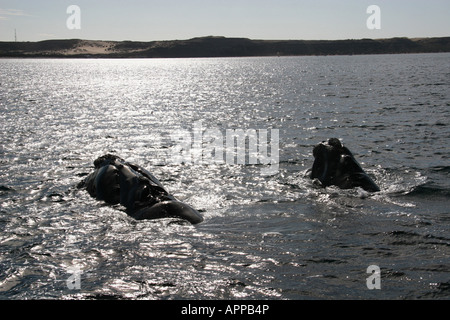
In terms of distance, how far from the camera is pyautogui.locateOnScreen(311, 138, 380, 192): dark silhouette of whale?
53.9 feet

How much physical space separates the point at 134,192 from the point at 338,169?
22.0 feet

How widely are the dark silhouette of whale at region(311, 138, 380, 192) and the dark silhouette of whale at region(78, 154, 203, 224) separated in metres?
5.24

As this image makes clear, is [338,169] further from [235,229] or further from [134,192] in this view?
[134,192]

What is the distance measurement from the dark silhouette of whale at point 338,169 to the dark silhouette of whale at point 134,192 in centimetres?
524

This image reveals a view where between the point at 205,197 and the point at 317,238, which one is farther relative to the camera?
the point at 205,197

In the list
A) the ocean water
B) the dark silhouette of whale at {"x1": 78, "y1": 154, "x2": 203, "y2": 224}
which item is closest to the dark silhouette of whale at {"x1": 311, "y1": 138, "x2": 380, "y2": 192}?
the ocean water

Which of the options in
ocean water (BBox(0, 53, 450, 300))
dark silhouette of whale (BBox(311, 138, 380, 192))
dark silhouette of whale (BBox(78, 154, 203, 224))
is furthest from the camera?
dark silhouette of whale (BBox(311, 138, 380, 192))

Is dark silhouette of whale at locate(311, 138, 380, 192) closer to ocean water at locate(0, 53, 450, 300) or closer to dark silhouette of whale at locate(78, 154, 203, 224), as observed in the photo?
ocean water at locate(0, 53, 450, 300)

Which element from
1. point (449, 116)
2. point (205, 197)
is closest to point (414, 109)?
point (449, 116)

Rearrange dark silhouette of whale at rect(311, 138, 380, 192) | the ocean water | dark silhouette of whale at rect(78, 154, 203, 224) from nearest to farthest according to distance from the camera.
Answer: the ocean water < dark silhouette of whale at rect(78, 154, 203, 224) < dark silhouette of whale at rect(311, 138, 380, 192)

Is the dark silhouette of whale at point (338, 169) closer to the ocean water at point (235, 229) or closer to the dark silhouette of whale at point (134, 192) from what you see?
the ocean water at point (235, 229)

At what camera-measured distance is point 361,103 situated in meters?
45.2
